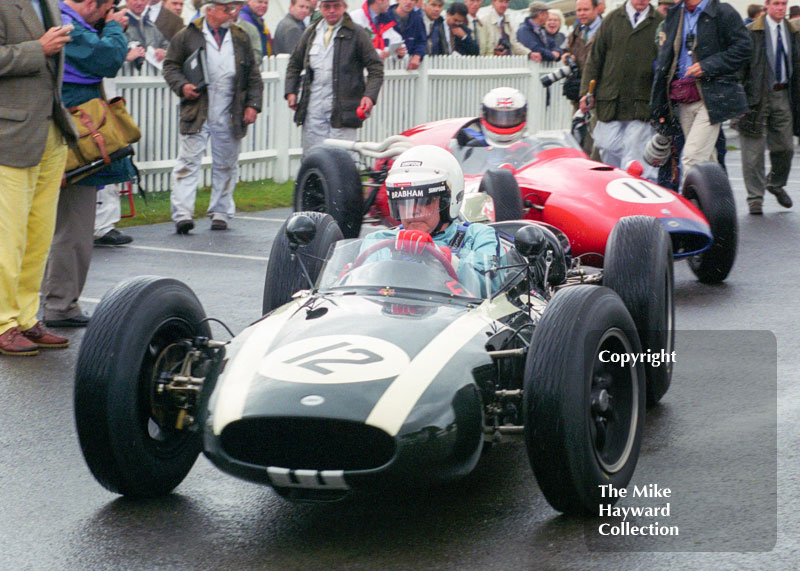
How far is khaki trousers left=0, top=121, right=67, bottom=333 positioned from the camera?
7.12 meters

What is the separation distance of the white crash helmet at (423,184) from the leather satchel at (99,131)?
9.92 ft

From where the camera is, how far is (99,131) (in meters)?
8.03

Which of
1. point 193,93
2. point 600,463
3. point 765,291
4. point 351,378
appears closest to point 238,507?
point 351,378

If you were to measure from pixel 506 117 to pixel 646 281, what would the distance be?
4.60 meters

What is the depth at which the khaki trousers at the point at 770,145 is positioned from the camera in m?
13.5

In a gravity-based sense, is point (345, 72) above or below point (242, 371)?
above

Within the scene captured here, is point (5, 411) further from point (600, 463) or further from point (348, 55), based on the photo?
point (348, 55)

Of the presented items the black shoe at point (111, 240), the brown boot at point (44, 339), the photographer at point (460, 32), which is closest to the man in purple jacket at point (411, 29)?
the photographer at point (460, 32)

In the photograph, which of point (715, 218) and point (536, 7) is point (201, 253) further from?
point (536, 7)

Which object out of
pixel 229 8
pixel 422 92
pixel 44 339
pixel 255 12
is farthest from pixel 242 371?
pixel 422 92

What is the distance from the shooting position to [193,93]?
39.5ft

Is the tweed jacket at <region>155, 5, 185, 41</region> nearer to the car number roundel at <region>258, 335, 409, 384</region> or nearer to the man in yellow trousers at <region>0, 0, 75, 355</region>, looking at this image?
the man in yellow trousers at <region>0, 0, 75, 355</region>

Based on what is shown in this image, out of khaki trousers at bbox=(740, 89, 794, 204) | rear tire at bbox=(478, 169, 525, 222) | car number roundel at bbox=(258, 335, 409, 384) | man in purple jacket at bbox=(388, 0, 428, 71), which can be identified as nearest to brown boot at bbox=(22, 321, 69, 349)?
rear tire at bbox=(478, 169, 525, 222)

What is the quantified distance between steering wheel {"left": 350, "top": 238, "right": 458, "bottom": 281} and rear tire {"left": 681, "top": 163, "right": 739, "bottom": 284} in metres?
4.63
